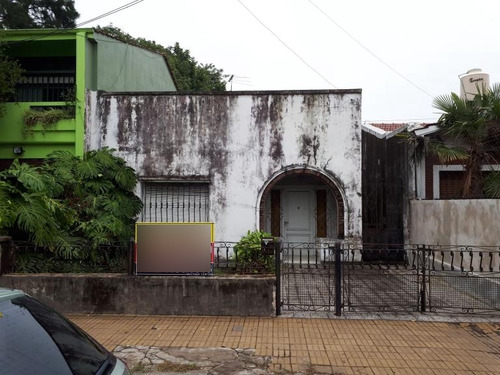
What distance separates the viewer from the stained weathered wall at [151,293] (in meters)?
6.39

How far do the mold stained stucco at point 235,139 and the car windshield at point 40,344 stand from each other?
311 inches

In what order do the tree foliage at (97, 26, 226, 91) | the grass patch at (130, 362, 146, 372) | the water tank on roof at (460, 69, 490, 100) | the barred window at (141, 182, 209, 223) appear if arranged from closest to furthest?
1. the grass patch at (130, 362, 146, 372)
2. the barred window at (141, 182, 209, 223)
3. the water tank on roof at (460, 69, 490, 100)
4. the tree foliage at (97, 26, 226, 91)

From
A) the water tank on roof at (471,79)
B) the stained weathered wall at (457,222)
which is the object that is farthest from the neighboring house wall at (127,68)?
the water tank on roof at (471,79)

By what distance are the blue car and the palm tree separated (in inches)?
323

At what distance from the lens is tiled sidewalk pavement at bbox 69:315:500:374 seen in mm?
4621

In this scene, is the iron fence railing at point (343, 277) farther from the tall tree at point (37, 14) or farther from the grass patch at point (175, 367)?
the tall tree at point (37, 14)

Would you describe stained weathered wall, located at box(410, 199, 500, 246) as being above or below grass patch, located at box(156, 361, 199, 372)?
above

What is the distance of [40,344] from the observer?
2.17 meters

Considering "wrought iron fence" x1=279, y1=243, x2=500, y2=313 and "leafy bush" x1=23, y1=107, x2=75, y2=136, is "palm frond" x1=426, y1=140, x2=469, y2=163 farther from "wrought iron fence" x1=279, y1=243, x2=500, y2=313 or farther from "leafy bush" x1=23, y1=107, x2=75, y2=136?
"leafy bush" x1=23, y1=107, x2=75, y2=136

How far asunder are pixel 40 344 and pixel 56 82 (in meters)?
11.4

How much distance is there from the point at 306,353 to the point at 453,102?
22.8ft

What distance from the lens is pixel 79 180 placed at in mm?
8703

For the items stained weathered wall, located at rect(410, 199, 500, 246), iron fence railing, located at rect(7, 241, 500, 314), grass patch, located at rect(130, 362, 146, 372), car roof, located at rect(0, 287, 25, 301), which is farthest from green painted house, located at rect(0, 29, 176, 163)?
stained weathered wall, located at rect(410, 199, 500, 246)

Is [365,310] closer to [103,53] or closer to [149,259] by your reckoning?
[149,259]
